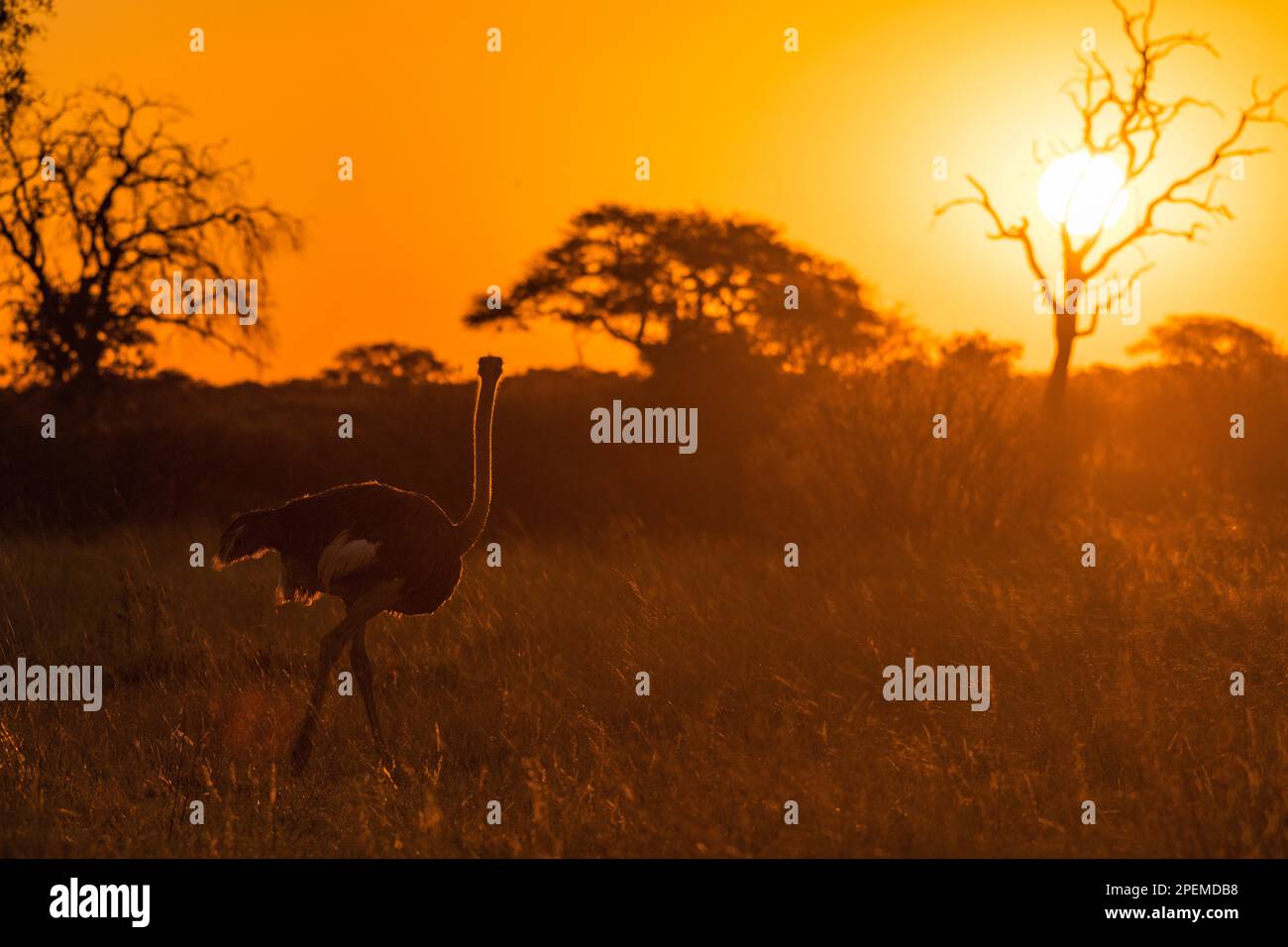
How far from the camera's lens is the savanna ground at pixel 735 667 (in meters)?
6.08

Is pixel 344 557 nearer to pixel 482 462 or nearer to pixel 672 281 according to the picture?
pixel 482 462

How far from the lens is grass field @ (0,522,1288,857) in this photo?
5.97 metres

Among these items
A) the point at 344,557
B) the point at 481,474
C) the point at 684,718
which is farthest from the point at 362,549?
the point at 684,718

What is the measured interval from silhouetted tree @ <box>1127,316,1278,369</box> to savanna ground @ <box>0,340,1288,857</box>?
23.0 metres

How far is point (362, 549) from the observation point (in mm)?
7570

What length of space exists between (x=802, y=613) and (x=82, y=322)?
19148mm

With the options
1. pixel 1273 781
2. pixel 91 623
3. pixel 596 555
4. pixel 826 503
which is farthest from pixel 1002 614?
pixel 826 503

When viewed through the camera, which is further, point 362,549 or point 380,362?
point 380,362

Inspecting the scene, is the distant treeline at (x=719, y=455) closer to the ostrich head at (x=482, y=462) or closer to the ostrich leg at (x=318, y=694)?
the ostrich head at (x=482, y=462)

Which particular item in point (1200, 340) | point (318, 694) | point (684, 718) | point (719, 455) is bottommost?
point (684, 718)

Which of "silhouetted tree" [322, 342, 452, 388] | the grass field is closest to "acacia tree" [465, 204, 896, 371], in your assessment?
"silhouetted tree" [322, 342, 452, 388]

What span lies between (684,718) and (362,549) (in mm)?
1716

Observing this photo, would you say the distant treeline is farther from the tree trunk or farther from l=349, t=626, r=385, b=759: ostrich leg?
l=349, t=626, r=385, b=759: ostrich leg

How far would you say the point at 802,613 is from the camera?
9961mm
